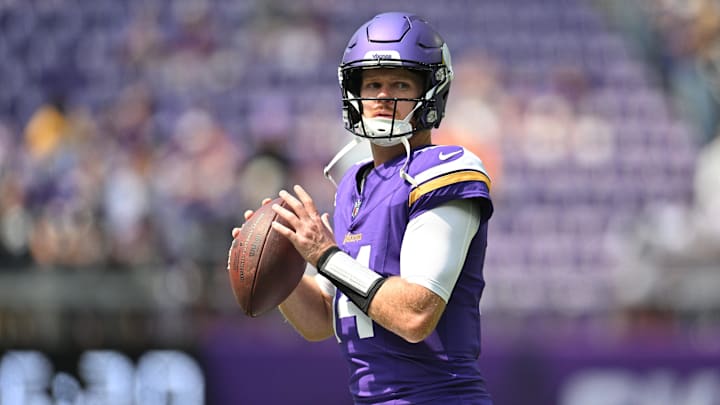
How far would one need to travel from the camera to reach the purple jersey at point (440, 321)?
3.53 metres

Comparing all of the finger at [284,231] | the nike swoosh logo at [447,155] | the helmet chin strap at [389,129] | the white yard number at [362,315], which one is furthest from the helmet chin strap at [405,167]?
the finger at [284,231]

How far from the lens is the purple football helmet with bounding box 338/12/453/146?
367 centimetres

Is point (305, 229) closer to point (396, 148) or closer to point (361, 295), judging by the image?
point (361, 295)

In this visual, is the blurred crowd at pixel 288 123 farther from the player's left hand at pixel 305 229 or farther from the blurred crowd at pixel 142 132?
the player's left hand at pixel 305 229

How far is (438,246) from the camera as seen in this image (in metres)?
3.45

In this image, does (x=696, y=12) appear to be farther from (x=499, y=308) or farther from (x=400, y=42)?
(x=400, y=42)

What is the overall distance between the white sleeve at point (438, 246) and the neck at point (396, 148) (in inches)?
13.5

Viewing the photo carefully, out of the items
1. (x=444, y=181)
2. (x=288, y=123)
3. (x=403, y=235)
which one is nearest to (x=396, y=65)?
(x=444, y=181)

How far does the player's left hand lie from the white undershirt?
0.23m

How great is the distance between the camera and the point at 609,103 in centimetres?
1304

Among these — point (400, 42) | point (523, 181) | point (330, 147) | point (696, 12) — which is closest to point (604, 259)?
point (523, 181)

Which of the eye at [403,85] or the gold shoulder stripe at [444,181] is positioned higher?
the eye at [403,85]

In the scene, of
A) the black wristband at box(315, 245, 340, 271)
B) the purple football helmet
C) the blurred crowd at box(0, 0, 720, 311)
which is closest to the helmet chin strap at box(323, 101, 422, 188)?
the purple football helmet

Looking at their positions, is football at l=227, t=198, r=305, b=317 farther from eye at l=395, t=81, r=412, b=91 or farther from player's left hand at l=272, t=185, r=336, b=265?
eye at l=395, t=81, r=412, b=91
